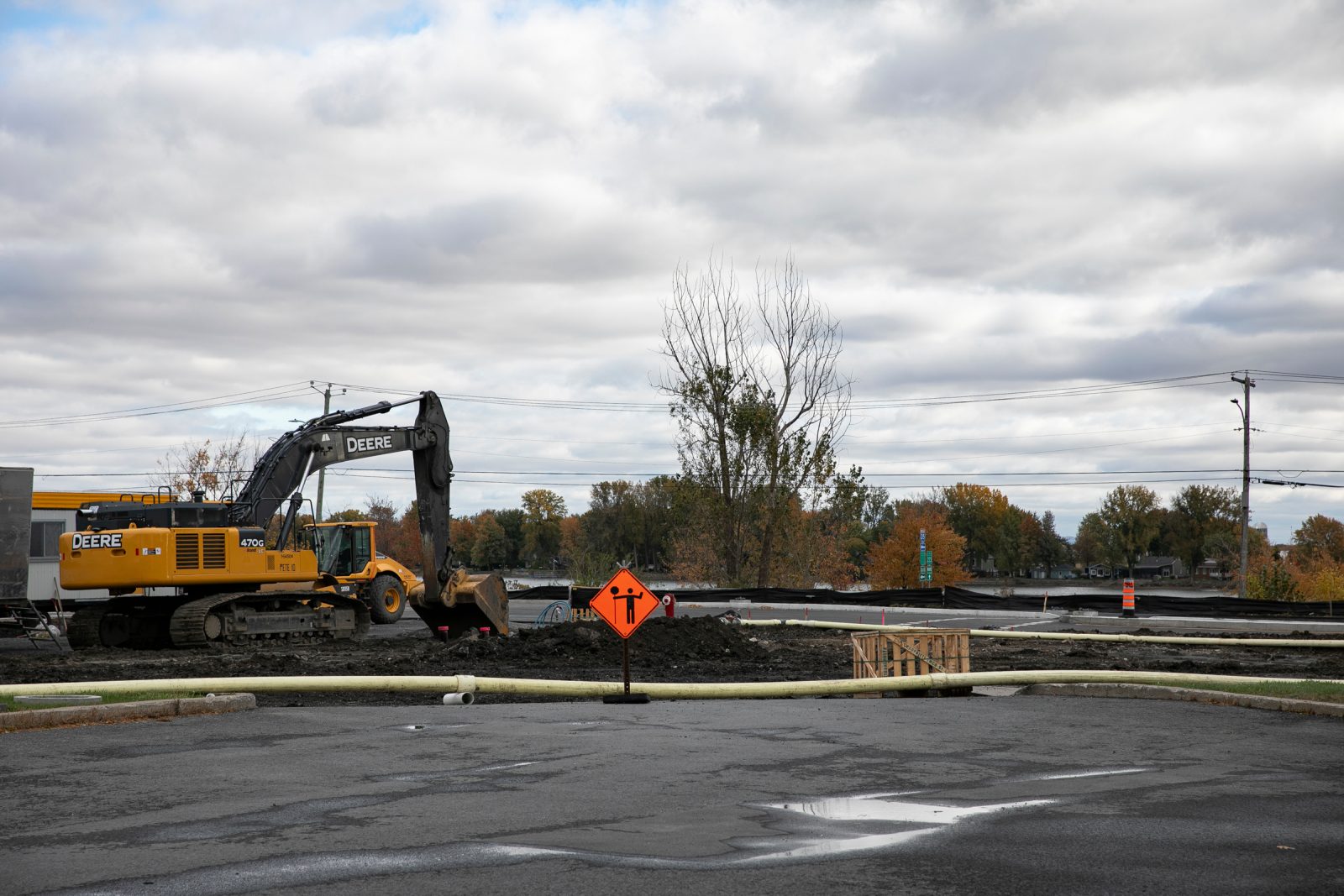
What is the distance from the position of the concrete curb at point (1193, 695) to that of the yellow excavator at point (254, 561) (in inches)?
532

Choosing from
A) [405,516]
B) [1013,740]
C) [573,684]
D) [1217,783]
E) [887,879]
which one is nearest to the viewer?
[887,879]

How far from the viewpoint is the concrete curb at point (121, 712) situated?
42.4ft

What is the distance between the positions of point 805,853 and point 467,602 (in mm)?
21053

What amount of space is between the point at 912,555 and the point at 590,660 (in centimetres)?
7961

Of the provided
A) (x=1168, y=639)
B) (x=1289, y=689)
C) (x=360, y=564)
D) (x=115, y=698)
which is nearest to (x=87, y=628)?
(x=360, y=564)

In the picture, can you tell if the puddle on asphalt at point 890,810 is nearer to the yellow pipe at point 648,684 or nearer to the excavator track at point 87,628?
the yellow pipe at point 648,684

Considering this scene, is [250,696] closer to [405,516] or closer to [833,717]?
[833,717]

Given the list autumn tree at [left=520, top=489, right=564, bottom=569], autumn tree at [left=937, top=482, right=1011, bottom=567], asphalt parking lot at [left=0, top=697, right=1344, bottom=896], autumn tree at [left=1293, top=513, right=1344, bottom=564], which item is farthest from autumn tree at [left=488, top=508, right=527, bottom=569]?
asphalt parking lot at [left=0, top=697, right=1344, bottom=896]

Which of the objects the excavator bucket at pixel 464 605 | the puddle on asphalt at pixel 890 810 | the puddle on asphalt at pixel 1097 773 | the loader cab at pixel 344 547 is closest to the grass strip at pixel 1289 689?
the puddle on asphalt at pixel 1097 773

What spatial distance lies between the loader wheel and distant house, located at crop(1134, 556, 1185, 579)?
136m

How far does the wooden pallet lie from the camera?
19812mm

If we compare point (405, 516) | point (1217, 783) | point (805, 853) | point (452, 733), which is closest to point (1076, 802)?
point (1217, 783)

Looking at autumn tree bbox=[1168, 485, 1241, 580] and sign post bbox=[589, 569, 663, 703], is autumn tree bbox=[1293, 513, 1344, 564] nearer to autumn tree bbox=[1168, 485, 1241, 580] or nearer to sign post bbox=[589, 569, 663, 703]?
autumn tree bbox=[1168, 485, 1241, 580]

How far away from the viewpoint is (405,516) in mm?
134000
